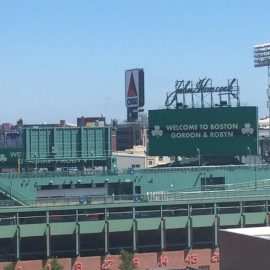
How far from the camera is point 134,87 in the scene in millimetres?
108500

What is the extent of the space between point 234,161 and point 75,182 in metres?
17.8

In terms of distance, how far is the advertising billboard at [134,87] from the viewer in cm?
10762

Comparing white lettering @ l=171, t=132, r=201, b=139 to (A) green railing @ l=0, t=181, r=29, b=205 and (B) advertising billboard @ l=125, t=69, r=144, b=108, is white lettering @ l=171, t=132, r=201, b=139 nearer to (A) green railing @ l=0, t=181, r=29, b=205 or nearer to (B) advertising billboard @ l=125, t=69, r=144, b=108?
(A) green railing @ l=0, t=181, r=29, b=205

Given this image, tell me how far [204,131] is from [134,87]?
104 ft

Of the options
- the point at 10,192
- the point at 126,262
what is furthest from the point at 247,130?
the point at 126,262

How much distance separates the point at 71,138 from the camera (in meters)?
80.0

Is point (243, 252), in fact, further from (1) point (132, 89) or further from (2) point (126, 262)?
(1) point (132, 89)

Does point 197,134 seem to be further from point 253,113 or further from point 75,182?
point 75,182

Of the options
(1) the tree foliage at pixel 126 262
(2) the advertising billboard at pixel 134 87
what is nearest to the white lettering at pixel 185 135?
(2) the advertising billboard at pixel 134 87

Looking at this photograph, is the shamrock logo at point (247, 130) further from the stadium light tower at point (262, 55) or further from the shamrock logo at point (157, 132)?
the stadium light tower at point (262, 55)

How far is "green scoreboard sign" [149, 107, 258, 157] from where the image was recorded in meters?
77.2

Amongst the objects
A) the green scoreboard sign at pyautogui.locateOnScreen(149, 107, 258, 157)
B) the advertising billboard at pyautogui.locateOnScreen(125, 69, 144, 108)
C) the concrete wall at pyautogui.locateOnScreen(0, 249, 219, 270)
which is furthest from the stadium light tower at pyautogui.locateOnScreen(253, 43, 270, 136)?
the concrete wall at pyautogui.locateOnScreen(0, 249, 219, 270)

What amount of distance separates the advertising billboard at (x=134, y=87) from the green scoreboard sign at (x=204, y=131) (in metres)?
28.7

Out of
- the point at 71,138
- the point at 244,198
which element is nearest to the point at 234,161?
the point at 71,138
